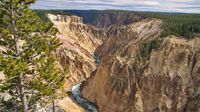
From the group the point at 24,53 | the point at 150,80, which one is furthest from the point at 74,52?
the point at 24,53

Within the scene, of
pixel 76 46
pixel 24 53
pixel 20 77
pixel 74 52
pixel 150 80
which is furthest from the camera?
pixel 76 46

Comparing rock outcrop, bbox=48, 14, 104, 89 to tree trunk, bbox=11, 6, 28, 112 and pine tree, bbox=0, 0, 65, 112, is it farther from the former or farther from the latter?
tree trunk, bbox=11, 6, 28, 112

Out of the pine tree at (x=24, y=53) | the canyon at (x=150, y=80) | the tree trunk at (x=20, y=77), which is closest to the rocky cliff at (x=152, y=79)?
the canyon at (x=150, y=80)

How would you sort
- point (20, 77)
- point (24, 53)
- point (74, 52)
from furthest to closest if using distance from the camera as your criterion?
point (74, 52) → point (24, 53) → point (20, 77)

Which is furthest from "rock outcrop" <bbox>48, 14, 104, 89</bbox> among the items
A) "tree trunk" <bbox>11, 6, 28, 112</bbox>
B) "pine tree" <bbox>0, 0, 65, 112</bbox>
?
"tree trunk" <bbox>11, 6, 28, 112</bbox>

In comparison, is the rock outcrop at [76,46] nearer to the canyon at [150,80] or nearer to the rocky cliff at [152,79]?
the canyon at [150,80]

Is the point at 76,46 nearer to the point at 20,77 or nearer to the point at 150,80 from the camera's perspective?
the point at 150,80
